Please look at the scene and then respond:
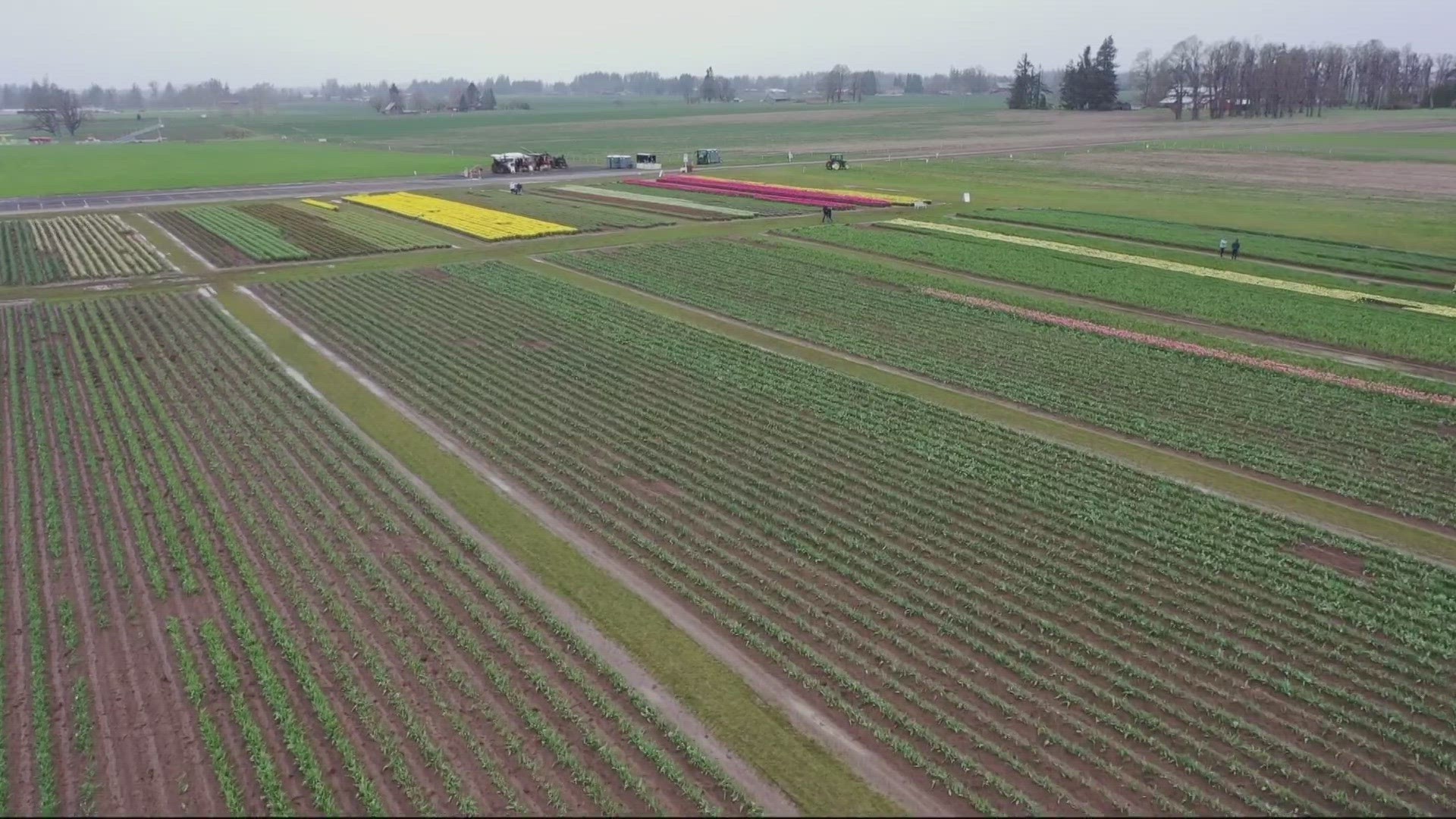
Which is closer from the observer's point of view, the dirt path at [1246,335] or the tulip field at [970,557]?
the tulip field at [970,557]

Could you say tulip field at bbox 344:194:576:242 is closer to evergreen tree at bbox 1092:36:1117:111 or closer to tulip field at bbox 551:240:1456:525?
tulip field at bbox 551:240:1456:525

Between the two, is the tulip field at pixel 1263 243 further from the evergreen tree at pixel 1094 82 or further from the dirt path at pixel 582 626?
the evergreen tree at pixel 1094 82

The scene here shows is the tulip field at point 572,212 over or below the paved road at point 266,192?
below

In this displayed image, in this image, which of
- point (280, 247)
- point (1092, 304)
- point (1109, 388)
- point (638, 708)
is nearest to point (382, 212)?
point (280, 247)

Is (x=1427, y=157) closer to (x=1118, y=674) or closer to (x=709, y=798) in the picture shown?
(x=1118, y=674)

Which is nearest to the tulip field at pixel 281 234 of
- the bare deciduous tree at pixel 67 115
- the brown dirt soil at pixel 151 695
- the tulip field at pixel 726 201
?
the tulip field at pixel 726 201

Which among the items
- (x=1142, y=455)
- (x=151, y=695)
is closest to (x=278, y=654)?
(x=151, y=695)
